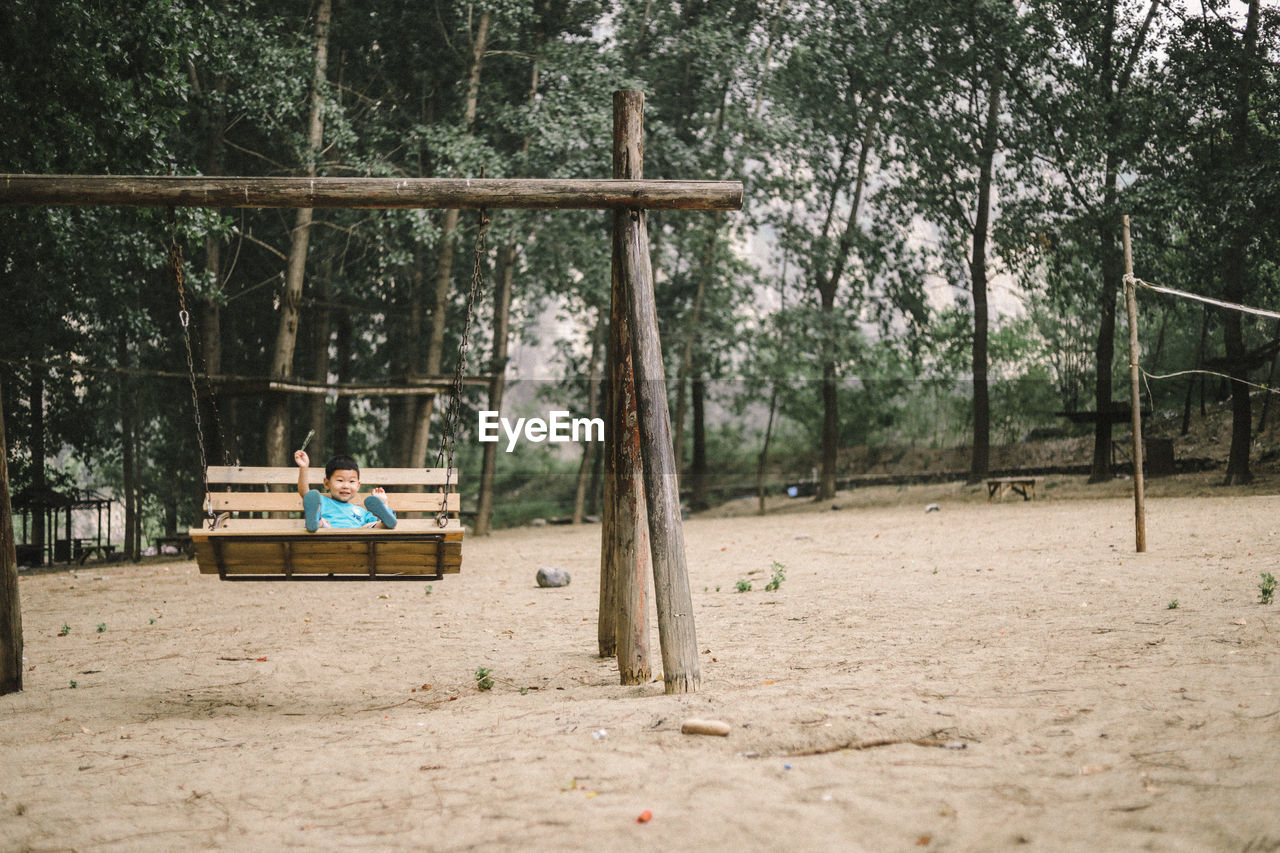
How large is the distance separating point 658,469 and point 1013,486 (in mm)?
17394

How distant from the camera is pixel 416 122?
66.8 feet

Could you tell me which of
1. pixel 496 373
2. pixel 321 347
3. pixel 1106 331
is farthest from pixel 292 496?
pixel 1106 331

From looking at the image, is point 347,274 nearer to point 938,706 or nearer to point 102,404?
point 102,404

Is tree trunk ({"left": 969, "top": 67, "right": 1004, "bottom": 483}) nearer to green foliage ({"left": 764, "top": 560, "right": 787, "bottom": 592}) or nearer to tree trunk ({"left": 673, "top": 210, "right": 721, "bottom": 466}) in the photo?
tree trunk ({"left": 673, "top": 210, "right": 721, "bottom": 466})

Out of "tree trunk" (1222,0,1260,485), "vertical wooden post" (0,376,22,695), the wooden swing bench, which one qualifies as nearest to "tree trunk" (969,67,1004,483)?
"tree trunk" (1222,0,1260,485)

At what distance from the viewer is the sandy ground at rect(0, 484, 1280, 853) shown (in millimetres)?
3486

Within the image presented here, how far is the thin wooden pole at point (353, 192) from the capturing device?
6.08 meters

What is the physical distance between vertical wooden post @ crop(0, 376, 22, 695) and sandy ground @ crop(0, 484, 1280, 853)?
22 centimetres

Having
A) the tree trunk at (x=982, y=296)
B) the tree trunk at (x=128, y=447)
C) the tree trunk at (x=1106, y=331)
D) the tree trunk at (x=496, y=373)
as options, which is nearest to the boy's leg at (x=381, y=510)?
the tree trunk at (x=496, y=373)

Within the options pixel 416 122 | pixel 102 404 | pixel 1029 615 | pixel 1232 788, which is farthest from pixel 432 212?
pixel 1232 788

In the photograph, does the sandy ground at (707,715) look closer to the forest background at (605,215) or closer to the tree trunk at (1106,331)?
the forest background at (605,215)

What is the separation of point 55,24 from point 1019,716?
11840mm

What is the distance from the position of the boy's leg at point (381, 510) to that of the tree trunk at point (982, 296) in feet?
64.3

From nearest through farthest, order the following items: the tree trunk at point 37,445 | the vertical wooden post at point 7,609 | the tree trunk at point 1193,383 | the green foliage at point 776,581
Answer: the vertical wooden post at point 7,609 → the green foliage at point 776,581 → the tree trunk at point 37,445 → the tree trunk at point 1193,383
